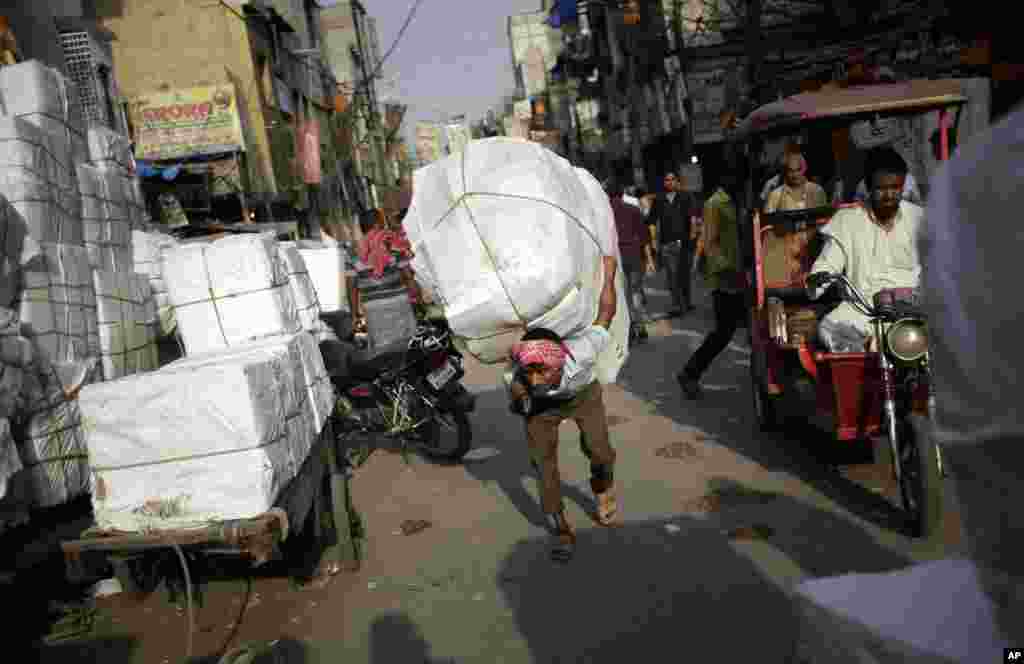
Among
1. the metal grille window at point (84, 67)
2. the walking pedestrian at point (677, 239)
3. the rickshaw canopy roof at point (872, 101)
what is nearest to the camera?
the rickshaw canopy roof at point (872, 101)

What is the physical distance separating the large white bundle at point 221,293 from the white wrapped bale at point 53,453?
0.81 meters

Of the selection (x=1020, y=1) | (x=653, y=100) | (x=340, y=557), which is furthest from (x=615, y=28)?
(x=340, y=557)

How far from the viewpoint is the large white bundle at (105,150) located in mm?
6035

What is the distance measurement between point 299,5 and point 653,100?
55.1 ft

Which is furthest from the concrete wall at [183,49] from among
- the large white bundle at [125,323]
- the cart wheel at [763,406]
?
the cart wheel at [763,406]

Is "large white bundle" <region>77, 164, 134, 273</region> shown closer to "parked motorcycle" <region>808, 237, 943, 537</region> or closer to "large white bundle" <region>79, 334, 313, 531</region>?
"large white bundle" <region>79, 334, 313, 531</region>

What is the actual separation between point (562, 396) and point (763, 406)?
2.28 metres

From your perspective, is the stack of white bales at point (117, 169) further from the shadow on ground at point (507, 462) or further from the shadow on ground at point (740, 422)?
the shadow on ground at point (740, 422)

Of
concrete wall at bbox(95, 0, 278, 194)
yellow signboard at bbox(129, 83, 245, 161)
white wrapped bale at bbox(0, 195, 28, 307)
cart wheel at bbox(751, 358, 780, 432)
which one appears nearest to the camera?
white wrapped bale at bbox(0, 195, 28, 307)

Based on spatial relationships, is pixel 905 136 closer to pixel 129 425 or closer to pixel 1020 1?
pixel 129 425

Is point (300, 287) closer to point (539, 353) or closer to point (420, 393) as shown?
point (420, 393)

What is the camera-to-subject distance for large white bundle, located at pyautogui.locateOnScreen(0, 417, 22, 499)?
3730 mm

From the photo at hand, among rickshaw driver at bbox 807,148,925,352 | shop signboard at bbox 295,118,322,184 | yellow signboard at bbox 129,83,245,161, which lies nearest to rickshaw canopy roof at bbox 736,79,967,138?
rickshaw driver at bbox 807,148,925,352

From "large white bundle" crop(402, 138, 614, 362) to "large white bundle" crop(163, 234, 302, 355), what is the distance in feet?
4.65
